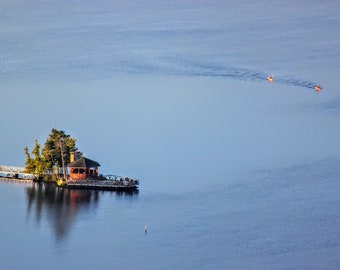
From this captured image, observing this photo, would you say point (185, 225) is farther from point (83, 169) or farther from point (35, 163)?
point (35, 163)

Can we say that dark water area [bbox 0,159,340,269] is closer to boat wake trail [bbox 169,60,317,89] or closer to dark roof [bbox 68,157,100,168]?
dark roof [bbox 68,157,100,168]

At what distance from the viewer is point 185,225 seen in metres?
69.3

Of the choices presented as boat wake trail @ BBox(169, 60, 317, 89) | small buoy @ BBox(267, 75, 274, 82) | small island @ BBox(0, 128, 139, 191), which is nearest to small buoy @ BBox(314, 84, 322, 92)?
boat wake trail @ BBox(169, 60, 317, 89)

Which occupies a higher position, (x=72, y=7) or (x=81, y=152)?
(x=72, y=7)

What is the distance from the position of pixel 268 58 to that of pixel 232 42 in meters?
6.72

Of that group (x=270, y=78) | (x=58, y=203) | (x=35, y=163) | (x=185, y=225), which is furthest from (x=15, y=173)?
(x=270, y=78)

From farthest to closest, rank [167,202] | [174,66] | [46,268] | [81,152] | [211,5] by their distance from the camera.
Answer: [211,5]
[174,66]
[81,152]
[167,202]
[46,268]

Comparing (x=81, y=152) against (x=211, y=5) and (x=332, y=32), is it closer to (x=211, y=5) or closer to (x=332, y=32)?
(x=332, y=32)

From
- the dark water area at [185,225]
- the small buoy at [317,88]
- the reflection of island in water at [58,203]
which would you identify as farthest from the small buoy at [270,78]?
the reflection of island in water at [58,203]

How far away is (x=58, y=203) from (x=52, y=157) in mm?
3308

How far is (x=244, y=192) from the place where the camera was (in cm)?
7356

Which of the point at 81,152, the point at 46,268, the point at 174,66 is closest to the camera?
the point at 46,268

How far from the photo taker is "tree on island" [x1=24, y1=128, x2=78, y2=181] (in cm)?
7594

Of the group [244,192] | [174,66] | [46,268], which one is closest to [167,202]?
[244,192]
